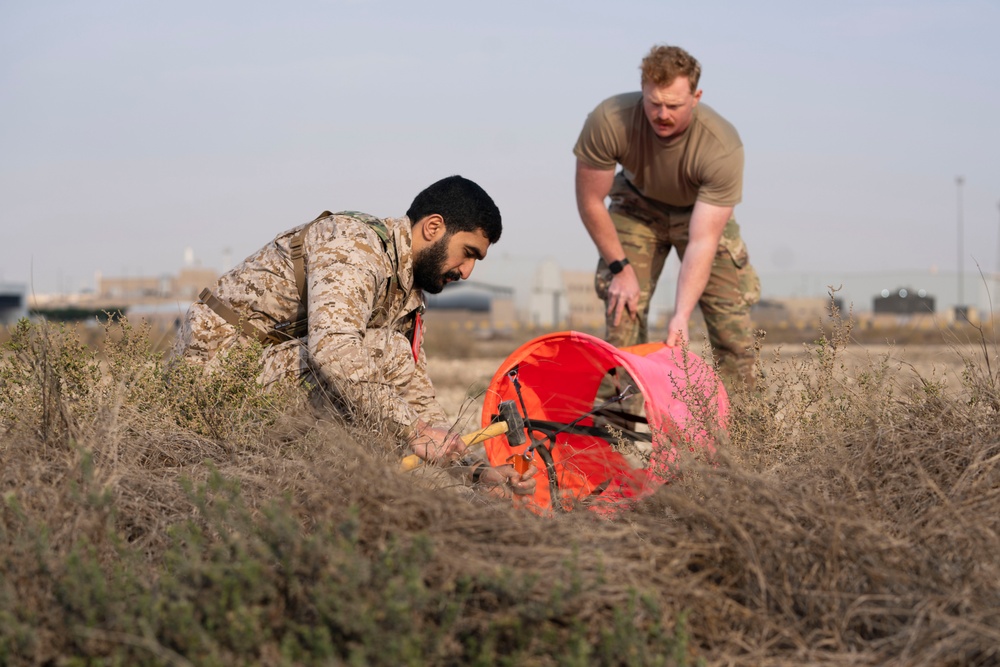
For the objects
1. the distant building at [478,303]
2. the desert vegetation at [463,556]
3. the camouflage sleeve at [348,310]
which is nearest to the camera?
the desert vegetation at [463,556]

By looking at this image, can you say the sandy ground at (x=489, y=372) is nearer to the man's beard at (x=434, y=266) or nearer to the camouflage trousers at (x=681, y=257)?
the camouflage trousers at (x=681, y=257)

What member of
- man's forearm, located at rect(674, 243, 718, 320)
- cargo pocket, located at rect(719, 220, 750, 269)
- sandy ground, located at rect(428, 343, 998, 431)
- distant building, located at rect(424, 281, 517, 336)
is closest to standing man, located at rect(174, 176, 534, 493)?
sandy ground, located at rect(428, 343, 998, 431)

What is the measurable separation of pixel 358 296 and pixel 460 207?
2.26 ft

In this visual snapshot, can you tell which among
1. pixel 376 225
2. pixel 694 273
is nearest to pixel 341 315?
pixel 376 225

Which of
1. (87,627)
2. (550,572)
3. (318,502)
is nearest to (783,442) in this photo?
(550,572)

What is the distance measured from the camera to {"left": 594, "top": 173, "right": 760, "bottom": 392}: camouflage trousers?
5.92m

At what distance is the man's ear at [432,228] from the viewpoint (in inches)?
160

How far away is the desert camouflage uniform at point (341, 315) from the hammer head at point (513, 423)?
38 centimetres

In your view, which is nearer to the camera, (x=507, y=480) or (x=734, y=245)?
(x=507, y=480)

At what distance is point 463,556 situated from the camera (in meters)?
2.24

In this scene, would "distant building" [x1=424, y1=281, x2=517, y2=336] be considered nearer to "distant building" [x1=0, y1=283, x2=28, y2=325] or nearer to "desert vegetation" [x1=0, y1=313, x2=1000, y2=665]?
"distant building" [x1=0, y1=283, x2=28, y2=325]

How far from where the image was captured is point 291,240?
13.5ft

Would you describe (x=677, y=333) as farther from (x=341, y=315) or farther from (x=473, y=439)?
(x=341, y=315)

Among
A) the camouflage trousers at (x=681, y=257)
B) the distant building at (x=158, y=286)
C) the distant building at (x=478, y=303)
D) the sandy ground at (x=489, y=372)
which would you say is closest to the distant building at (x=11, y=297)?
the distant building at (x=158, y=286)
